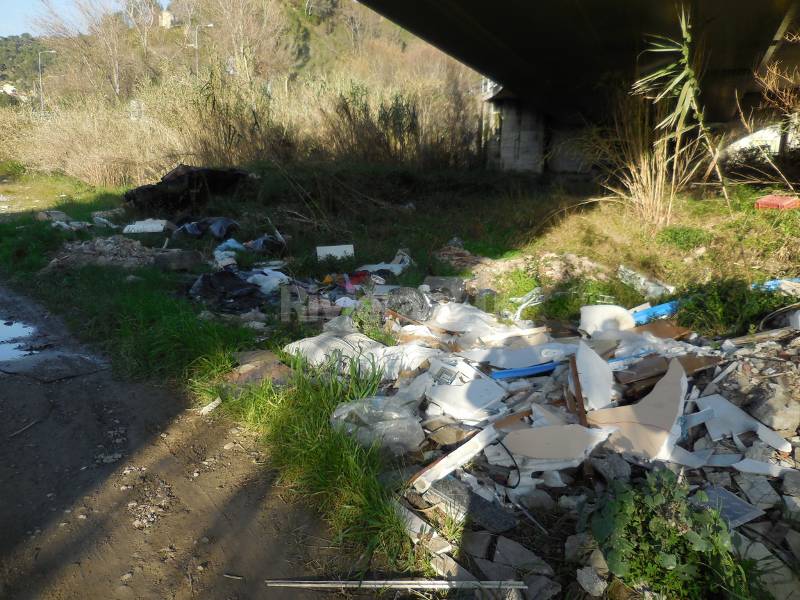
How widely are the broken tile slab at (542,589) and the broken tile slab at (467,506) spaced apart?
30cm

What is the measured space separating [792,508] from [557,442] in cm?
105

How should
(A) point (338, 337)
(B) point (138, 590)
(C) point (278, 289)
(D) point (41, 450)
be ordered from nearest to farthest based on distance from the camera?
(B) point (138, 590), (D) point (41, 450), (A) point (338, 337), (C) point (278, 289)

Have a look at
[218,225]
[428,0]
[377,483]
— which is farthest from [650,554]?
[218,225]

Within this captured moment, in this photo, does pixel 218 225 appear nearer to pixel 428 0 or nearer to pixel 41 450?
pixel 428 0

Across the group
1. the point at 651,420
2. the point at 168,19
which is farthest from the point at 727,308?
the point at 168,19

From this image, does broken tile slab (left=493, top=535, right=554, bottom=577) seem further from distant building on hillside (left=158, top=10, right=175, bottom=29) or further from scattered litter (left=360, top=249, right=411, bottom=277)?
distant building on hillside (left=158, top=10, right=175, bottom=29)

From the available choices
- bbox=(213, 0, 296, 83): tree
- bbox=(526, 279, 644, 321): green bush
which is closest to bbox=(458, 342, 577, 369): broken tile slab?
bbox=(526, 279, 644, 321): green bush

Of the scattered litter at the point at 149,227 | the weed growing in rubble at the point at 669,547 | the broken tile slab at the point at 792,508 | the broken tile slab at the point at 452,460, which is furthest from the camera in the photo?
the scattered litter at the point at 149,227

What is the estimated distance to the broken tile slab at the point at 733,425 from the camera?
9.83 ft

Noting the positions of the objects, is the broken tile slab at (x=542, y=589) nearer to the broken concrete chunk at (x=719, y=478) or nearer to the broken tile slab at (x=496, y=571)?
the broken tile slab at (x=496, y=571)

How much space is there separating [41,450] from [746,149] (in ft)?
46.4

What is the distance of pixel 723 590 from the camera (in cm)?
202

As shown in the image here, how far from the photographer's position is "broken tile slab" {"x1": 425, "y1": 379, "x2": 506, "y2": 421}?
11.3 feet

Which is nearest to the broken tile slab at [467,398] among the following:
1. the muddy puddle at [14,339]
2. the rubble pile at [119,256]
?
the muddy puddle at [14,339]
